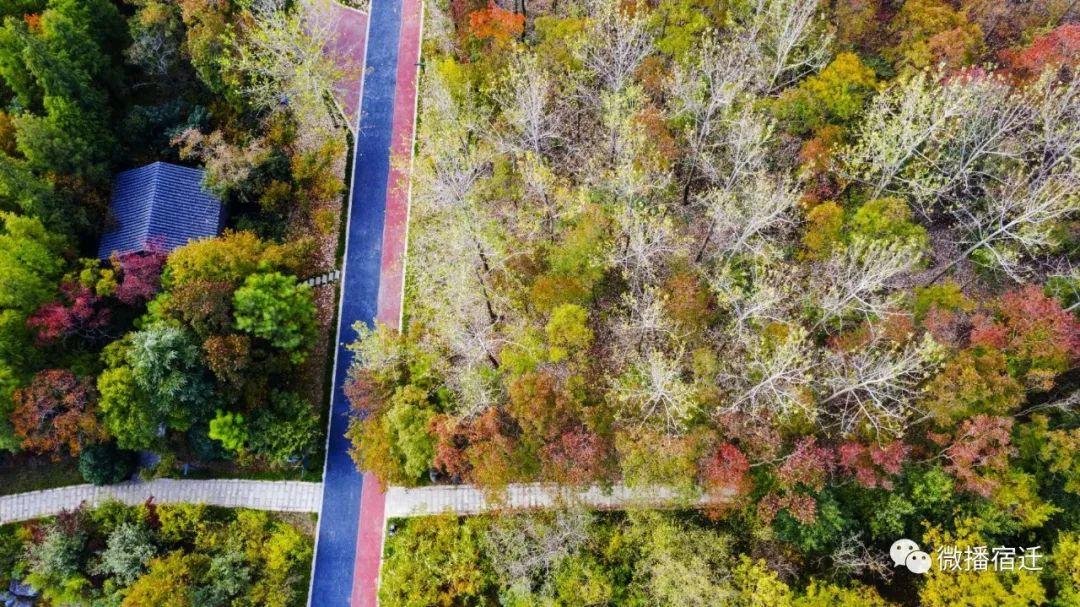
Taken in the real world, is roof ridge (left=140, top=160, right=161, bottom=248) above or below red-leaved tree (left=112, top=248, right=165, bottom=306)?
above

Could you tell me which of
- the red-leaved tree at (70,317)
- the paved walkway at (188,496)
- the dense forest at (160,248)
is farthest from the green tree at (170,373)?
the paved walkway at (188,496)

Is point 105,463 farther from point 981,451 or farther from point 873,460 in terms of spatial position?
point 981,451

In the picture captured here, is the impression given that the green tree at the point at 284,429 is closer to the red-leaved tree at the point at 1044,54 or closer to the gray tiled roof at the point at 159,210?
the gray tiled roof at the point at 159,210

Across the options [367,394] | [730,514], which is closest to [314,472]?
[367,394]

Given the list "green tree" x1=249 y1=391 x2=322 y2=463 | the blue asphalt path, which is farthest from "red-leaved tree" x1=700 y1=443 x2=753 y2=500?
"green tree" x1=249 y1=391 x2=322 y2=463

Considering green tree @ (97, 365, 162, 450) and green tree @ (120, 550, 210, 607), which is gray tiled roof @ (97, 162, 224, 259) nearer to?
green tree @ (97, 365, 162, 450)

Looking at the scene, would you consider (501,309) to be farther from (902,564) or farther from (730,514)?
(902,564)

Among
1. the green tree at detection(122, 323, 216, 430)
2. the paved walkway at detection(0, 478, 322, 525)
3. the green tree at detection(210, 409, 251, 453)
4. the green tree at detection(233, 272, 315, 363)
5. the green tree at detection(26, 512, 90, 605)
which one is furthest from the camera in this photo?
the paved walkway at detection(0, 478, 322, 525)

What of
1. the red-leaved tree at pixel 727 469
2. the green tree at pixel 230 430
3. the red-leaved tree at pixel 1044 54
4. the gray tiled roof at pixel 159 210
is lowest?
the red-leaved tree at pixel 727 469
